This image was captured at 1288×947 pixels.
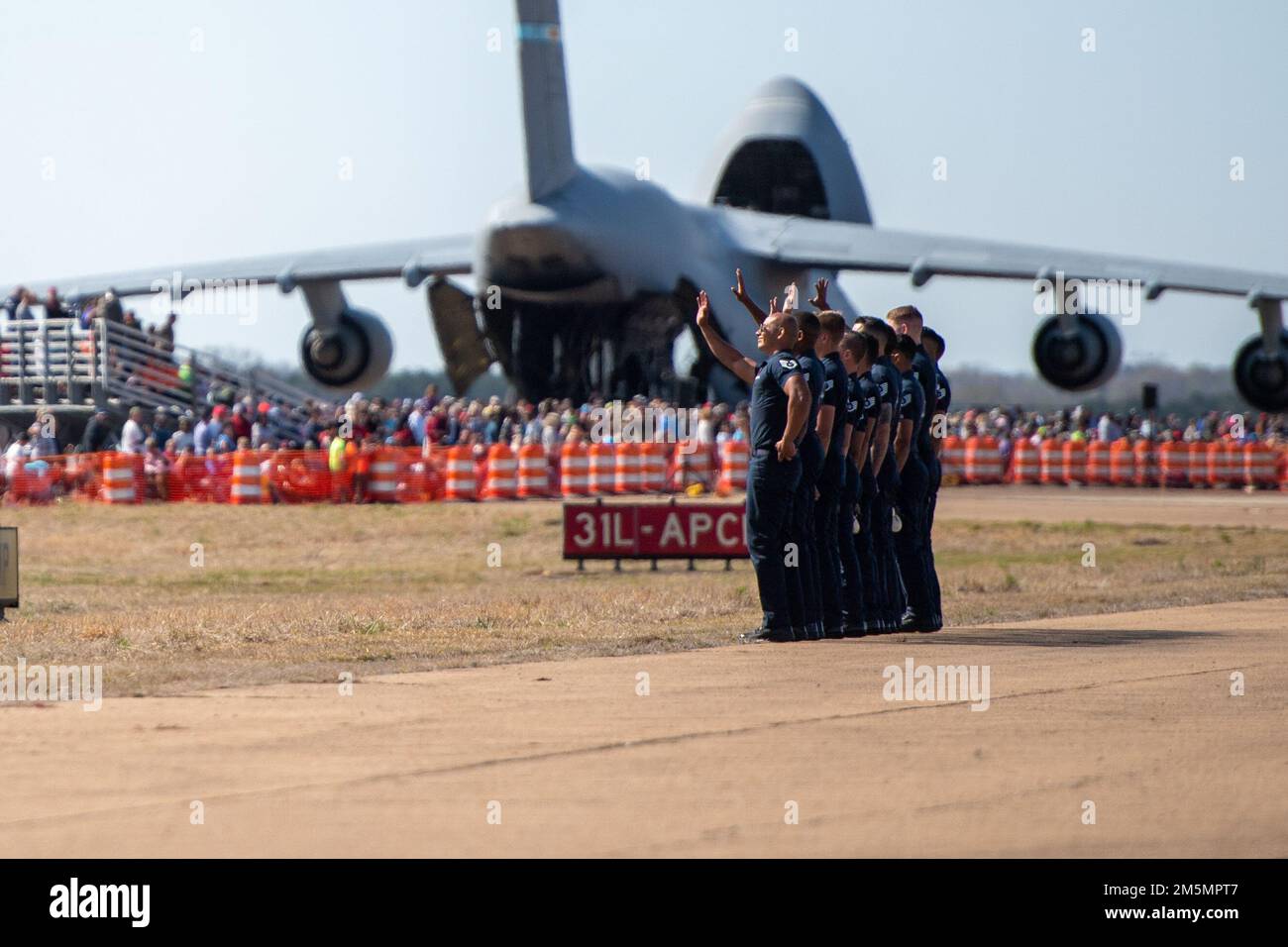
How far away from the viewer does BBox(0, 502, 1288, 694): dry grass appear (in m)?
12.1

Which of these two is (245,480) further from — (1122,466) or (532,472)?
(1122,466)

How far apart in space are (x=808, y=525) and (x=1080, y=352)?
28.1 metres

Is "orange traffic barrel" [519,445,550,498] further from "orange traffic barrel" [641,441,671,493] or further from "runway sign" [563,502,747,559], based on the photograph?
"runway sign" [563,502,747,559]

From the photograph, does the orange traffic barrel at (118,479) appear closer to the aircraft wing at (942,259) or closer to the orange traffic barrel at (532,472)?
the orange traffic barrel at (532,472)

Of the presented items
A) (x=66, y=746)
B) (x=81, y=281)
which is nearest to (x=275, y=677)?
(x=66, y=746)

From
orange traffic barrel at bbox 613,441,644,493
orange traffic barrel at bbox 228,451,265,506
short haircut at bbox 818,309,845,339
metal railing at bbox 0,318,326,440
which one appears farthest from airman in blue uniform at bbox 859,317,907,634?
metal railing at bbox 0,318,326,440

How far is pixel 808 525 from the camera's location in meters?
12.6

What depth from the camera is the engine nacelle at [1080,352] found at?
3953 centimetres

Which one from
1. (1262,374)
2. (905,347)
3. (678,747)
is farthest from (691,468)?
(678,747)

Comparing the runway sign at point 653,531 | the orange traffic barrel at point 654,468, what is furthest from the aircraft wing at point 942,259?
the runway sign at point 653,531

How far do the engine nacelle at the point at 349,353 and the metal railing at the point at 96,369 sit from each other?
2664 mm

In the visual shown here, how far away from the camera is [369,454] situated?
33.7 metres

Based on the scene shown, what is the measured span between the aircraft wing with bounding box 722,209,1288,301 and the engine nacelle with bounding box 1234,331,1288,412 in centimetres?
101
